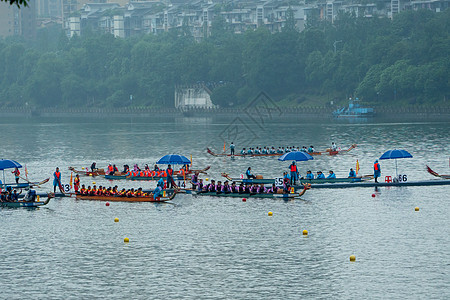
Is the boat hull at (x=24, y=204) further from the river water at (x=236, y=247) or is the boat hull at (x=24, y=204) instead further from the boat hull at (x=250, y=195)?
the boat hull at (x=250, y=195)

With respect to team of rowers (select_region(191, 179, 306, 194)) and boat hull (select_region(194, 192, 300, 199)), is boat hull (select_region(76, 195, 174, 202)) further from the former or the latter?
boat hull (select_region(194, 192, 300, 199))

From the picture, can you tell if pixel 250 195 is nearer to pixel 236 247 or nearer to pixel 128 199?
pixel 128 199

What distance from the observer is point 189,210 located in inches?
2586

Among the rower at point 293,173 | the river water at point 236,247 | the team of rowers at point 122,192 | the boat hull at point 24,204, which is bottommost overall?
the river water at point 236,247

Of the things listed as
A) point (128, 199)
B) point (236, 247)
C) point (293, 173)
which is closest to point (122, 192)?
point (128, 199)

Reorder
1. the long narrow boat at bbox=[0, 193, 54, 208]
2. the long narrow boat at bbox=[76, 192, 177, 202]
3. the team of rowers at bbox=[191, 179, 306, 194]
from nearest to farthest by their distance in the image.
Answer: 1. the long narrow boat at bbox=[0, 193, 54, 208]
2. the team of rowers at bbox=[191, 179, 306, 194]
3. the long narrow boat at bbox=[76, 192, 177, 202]

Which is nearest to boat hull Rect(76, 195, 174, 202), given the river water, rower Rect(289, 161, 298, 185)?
the river water

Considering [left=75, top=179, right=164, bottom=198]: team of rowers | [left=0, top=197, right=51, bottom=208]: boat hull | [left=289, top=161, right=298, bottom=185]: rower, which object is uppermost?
[left=289, top=161, right=298, bottom=185]: rower

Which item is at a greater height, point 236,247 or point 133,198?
point 133,198

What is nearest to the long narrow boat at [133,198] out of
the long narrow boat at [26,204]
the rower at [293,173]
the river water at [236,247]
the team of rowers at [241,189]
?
the river water at [236,247]

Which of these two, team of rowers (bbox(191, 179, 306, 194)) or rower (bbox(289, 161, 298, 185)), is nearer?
team of rowers (bbox(191, 179, 306, 194))

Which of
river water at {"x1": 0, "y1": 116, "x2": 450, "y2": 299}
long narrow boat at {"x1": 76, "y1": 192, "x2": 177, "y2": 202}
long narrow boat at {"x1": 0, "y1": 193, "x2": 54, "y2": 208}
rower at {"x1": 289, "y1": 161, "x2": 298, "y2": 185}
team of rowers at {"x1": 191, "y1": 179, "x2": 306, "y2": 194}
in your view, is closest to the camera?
river water at {"x1": 0, "y1": 116, "x2": 450, "y2": 299}

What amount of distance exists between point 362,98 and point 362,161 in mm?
99004

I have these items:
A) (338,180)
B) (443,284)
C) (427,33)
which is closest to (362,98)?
(427,33)
